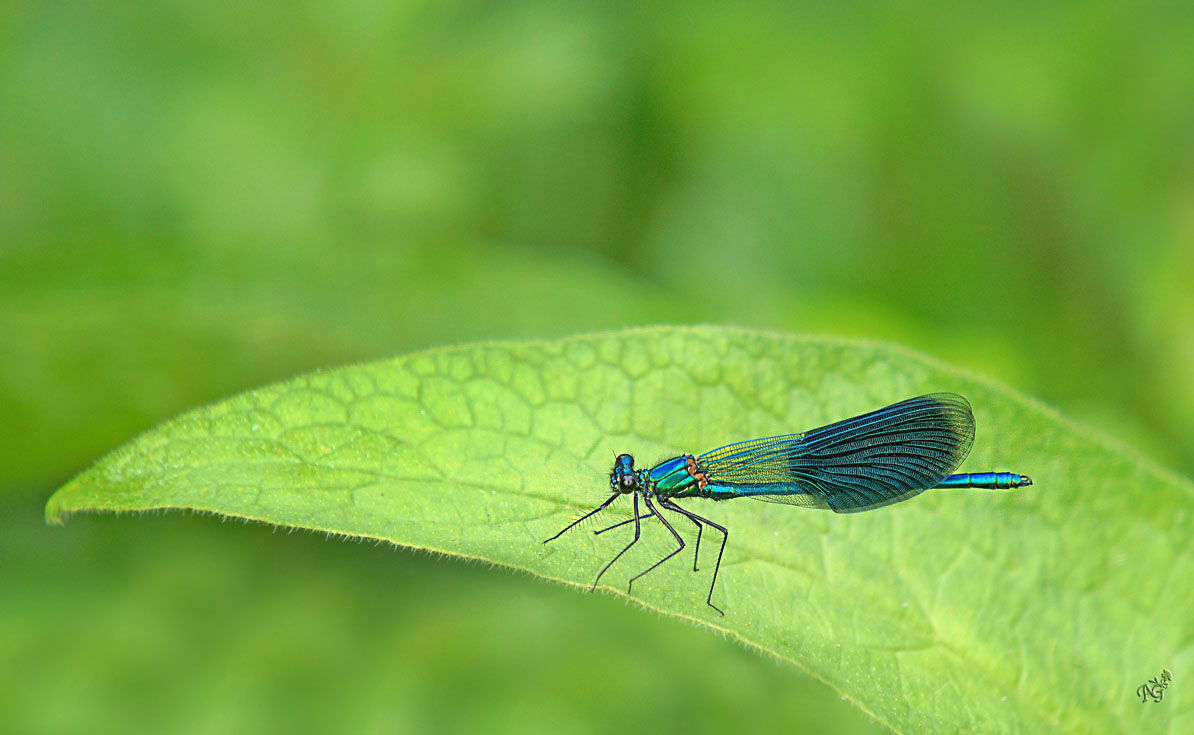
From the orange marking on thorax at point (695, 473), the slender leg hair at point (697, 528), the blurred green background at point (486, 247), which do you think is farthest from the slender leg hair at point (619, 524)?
the blurred green background at point (486, 247)

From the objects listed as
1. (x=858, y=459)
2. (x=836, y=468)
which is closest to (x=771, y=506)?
(x=836, y=468)

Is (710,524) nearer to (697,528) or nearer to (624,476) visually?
(697,528)

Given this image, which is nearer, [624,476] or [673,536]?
[673,536]

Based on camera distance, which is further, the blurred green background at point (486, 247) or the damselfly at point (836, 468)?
the blurred green background at point (486, 247)

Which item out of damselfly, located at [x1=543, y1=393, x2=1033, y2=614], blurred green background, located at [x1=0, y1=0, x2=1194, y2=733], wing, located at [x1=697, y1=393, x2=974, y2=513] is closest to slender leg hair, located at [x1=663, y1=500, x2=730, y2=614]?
damselfly, located at [x1=543, y1=393, x2=1033, y2=614]

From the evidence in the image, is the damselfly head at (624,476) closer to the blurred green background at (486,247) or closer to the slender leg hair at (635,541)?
the slender leg hair at (635,541)

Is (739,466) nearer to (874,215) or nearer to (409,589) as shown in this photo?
(409,589)

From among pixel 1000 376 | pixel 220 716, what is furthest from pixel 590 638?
pixel 1000 376

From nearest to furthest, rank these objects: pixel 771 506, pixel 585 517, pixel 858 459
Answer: pixel 585 517, pixel 771 506, pixel 858 459
